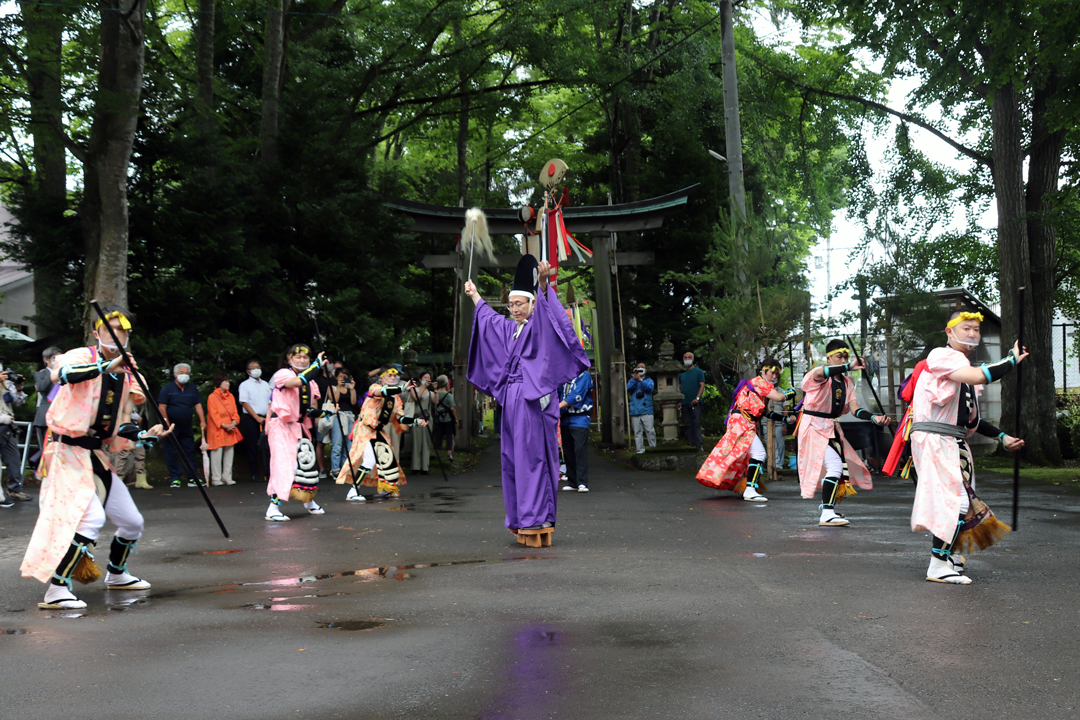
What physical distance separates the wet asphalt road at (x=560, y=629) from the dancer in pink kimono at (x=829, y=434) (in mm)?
626

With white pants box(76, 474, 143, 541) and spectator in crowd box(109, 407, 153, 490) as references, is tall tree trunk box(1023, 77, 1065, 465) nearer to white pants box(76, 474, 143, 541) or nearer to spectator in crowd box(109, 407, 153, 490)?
spectator in crowd box(109, 407, 153, 490)

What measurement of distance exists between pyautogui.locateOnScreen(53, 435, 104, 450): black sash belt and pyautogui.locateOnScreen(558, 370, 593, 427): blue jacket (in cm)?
823

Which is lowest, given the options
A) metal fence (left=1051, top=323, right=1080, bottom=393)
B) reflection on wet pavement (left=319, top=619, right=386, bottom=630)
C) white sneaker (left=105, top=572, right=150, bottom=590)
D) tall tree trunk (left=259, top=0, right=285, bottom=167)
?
white sneaker (left=105, top=572, right=150, bottom=590)

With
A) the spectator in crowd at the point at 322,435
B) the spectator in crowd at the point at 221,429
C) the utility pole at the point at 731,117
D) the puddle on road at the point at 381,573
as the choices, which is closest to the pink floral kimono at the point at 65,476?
the puddle on road at the point at 381,573

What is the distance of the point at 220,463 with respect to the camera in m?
15.5

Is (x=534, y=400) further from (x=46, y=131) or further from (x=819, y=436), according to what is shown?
(x=46, y=131)

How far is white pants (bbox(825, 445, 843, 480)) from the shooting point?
988 cm

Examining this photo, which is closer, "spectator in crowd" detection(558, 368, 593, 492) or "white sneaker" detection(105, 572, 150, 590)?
"white sneaker" detection(105, 572, 150, 590)

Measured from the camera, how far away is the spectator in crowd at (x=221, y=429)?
1519cm

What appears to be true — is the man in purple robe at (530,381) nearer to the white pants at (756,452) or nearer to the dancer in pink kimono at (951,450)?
the dancer in pink kimono at (951,450)

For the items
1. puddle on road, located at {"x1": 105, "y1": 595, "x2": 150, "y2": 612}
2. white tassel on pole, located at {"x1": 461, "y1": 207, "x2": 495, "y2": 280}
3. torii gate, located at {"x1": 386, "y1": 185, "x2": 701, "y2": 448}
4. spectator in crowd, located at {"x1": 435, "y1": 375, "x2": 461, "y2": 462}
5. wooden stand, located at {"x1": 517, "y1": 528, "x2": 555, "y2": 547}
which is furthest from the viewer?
torii gate, located at {"x1": 386, "y1": 185, "x2": 701, "y2": 448}

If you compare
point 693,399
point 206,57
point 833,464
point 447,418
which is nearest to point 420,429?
point 447,418

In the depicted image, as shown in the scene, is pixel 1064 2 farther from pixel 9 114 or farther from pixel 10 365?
pixel 10 365

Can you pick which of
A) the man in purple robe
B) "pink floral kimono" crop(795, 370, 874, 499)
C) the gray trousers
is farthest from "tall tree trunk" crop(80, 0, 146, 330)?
"pink floral kimono" crop(795, 370, 874, 499)
